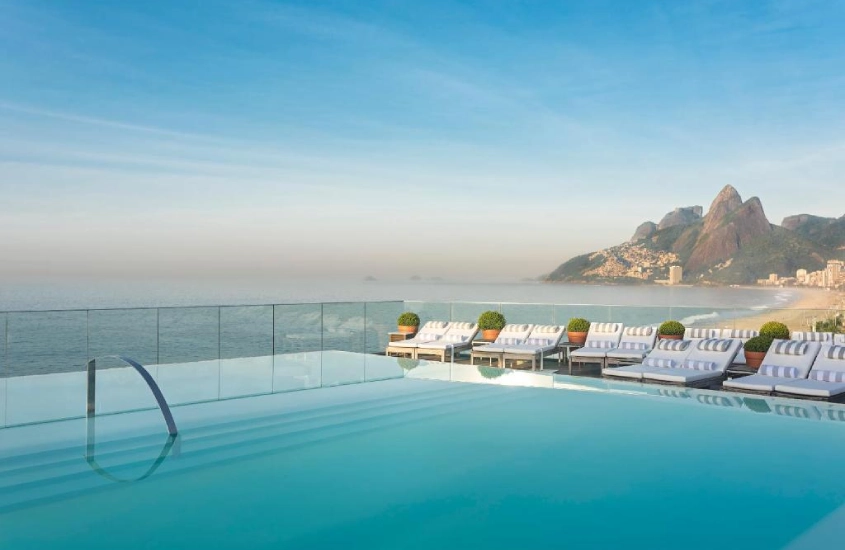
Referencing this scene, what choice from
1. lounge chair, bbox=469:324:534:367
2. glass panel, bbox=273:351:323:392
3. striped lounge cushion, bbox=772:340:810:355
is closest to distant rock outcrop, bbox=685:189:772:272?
lounge chair, bbox=469:324:534:367

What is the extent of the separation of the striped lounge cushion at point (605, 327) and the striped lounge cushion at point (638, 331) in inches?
7.3

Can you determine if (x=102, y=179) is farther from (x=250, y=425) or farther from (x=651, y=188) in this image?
(x=250, y=425)

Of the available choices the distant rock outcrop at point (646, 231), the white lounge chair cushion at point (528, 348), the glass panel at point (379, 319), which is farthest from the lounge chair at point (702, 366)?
the distant rock outcrop at point (646, 231)

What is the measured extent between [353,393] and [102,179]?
2291 cm

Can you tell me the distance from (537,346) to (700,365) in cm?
297

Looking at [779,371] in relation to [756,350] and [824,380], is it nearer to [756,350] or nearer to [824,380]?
[824,380]

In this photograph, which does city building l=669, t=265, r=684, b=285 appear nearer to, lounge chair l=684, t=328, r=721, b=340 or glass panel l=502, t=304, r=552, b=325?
glass panel l=502, t=304, r=552, b=325

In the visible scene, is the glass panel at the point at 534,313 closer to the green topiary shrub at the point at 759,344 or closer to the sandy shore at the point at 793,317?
the sandy shore at the point at 793,317

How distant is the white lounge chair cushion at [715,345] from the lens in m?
9.92

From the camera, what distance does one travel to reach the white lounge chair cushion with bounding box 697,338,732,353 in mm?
9920

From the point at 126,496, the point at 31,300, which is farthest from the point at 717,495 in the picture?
the point at 31,300

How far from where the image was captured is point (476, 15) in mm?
19266

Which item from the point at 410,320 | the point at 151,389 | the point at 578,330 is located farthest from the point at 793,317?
the point at 151,389

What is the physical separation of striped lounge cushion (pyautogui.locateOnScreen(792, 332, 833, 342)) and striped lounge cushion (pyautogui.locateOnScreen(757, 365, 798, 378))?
1.74m
